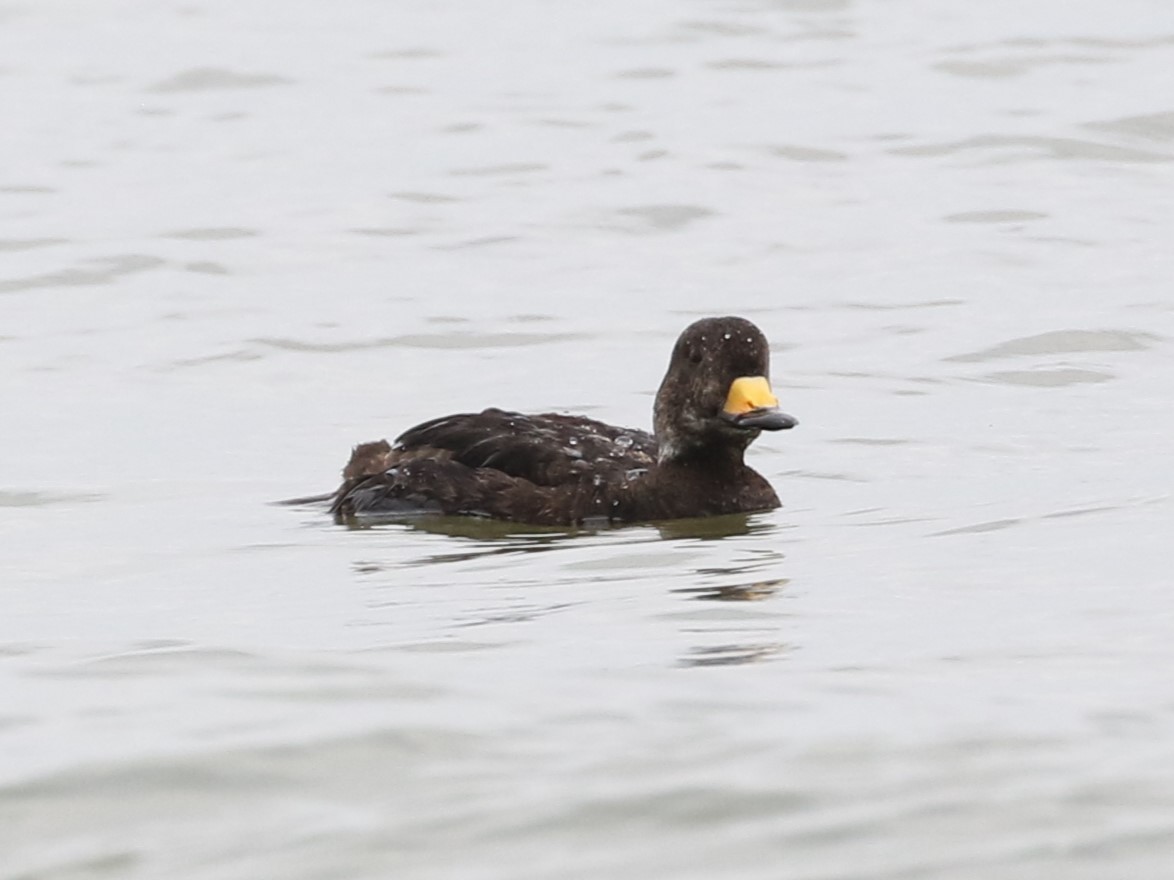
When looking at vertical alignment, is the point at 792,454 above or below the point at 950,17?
below

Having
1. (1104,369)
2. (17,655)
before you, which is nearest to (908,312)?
(1104,369)

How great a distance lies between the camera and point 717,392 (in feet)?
32.8

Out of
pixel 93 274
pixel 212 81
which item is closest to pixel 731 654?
pixel 93 274

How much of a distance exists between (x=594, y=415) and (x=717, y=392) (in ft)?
9.01

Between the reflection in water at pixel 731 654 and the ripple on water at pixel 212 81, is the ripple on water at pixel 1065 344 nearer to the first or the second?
the reflection in water at pixel 731 654

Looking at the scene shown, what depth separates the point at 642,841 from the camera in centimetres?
508

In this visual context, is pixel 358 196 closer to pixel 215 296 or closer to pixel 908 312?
pixel 215 296

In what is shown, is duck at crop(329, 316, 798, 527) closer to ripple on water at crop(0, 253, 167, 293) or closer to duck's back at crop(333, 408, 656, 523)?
duck's back at crop(333, 408, 656, 523)

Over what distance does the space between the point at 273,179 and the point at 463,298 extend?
3.93 meters

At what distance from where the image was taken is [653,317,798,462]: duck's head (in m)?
9.89

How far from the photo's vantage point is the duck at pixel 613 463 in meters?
9.94

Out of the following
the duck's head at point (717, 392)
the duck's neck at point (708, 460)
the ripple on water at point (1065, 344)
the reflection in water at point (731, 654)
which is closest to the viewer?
the reflection in water at point (731, 654)

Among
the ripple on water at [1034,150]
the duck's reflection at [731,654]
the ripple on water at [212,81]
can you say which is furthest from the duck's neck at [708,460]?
the ripple on water at [212,81]

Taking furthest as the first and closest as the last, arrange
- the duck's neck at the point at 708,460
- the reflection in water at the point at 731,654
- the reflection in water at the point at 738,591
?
the duck's neck at the point at 708,460 → the reflection in water at the point at 738,591 → the reflection in water at the point at 731,654
